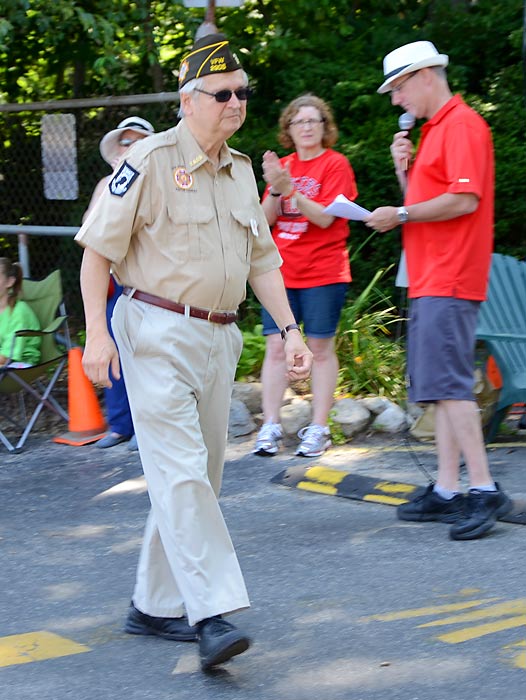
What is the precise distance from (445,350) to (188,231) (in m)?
1.84

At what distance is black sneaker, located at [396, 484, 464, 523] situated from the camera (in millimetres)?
5797

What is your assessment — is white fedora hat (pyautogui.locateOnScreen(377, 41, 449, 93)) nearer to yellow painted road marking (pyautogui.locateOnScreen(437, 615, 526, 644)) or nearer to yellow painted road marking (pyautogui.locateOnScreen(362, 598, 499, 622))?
yellow painted road marking (pyautogui.locateOnScreen(362, 598, 499, 622))

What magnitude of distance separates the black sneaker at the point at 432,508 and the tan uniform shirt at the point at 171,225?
194 cm

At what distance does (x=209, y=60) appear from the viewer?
426 cm

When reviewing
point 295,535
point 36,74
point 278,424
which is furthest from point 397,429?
point 36,74

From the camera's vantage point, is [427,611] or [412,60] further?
[412,60]

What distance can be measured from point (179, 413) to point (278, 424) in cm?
328

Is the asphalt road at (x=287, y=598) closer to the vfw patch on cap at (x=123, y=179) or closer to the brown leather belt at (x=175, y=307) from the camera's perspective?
the brown leather belt at (x=175, y=307)

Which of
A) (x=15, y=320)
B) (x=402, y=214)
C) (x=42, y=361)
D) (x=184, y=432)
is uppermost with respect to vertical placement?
(x=402, y=214)

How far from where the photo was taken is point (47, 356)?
823cm

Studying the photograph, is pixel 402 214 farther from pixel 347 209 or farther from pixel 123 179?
pixel 123 179

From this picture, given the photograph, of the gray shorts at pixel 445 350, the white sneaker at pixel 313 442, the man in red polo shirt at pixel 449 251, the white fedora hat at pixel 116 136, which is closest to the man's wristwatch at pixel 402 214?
the man in red polo shirt at pixel 449 251

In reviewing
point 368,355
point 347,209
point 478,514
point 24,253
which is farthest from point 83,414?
point 478,514

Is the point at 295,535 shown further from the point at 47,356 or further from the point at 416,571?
the point at 47,356
